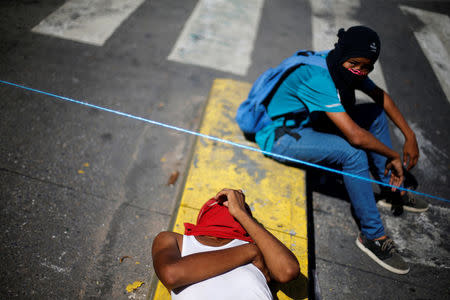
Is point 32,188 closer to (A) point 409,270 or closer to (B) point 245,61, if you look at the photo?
(B) point 245,61

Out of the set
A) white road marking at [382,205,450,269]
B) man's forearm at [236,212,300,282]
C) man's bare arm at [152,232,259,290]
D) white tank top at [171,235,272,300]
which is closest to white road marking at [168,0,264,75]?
white road marking at [382,205,450,269]

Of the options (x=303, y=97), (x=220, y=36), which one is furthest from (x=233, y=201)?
(x=220, y=36)

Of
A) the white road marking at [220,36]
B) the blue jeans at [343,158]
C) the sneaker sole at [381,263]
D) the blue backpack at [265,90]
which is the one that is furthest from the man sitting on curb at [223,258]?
the white road marking at [220,36]

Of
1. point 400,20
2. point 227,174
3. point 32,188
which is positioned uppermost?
point 400,20

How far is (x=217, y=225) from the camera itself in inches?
76.0

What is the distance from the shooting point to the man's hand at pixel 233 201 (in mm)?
1930

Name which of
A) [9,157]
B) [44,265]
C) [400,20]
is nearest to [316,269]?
[44,265]

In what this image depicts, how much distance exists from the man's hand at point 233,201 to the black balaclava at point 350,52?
1.32 m

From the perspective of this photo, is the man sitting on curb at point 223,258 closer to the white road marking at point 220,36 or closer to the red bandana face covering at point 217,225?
the red bandana face covering at point 217,225

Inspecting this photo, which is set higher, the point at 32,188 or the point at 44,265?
the point at 32,188

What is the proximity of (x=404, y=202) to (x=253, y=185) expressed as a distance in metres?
1.81

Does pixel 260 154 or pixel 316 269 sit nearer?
pixel 316 269

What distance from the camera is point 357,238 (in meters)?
2.80

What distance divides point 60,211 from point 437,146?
4.82 metres
